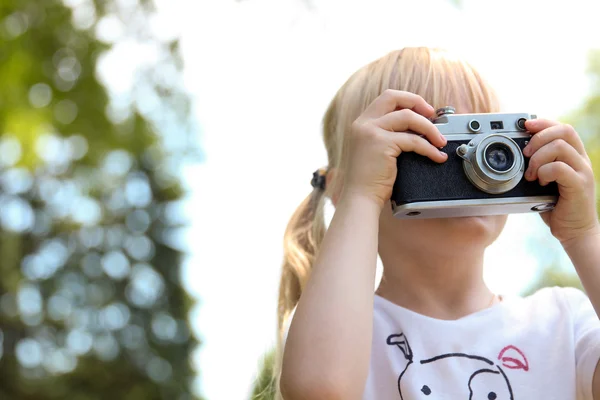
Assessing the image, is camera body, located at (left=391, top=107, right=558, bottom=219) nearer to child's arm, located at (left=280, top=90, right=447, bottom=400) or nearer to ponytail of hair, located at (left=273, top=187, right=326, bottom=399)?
child's arm, located at (left=280, top=90, right=447, bottom=400)

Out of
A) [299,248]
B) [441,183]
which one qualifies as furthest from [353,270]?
[299,248]

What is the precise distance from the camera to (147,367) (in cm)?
1100

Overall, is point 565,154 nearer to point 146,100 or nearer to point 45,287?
point 146,100

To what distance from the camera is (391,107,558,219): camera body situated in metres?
1.43

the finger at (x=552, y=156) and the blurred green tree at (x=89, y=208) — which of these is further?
the blurred green tree at (x=89, y=208)

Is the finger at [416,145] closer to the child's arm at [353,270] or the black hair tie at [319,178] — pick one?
the child's arm at [353,270]

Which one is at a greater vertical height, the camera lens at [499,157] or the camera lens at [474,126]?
the camera lens at [474,126]

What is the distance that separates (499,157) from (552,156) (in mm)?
99

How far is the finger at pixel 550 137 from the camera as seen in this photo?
146 cm

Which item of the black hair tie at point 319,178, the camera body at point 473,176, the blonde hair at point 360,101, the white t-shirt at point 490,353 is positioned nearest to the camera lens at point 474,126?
the camera body at point 473,176

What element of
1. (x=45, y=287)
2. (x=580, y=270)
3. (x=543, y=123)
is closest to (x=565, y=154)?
(x=543, y=123)

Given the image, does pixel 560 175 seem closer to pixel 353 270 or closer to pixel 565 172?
pixel 565 172

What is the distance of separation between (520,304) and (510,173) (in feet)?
1.34

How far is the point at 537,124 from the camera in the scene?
1.47 m
